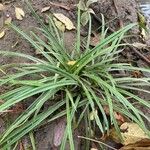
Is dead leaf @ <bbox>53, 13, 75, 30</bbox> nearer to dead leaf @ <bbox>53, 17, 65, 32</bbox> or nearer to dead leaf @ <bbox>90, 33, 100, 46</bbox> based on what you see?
dead leaf @ <bbox>53, 17, 65, 32</bbox>

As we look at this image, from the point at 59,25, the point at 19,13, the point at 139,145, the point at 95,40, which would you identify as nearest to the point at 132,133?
the point at 139,145

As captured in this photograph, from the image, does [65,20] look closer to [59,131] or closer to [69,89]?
[69,89]

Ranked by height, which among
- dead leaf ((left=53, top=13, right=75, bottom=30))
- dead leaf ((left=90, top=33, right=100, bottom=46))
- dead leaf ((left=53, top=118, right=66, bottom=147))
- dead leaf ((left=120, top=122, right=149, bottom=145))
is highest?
dead leaf ((left=53, top=13, right=75, bottom=30))

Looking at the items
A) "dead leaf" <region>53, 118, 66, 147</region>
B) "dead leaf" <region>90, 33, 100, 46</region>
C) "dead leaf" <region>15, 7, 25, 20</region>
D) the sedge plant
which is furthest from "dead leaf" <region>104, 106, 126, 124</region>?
"dead leaf" <region>15, 7, 25, 20</region>

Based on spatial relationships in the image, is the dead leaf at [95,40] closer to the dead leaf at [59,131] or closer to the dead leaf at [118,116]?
the dead leaf at [118,116]

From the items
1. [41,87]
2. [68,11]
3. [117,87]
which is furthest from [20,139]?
[68,11]

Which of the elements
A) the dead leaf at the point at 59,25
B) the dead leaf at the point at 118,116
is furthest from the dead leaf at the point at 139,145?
the dead leaf at the point at 59,25

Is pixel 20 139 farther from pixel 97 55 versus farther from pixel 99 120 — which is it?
pixel 97 55
